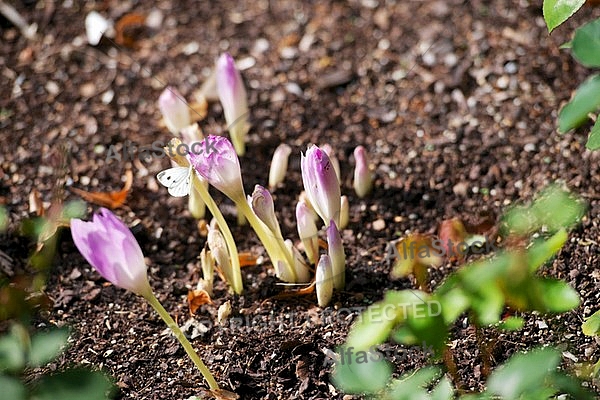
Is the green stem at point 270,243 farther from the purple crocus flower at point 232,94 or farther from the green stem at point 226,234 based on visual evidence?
the purple crocus flower at point 232,94

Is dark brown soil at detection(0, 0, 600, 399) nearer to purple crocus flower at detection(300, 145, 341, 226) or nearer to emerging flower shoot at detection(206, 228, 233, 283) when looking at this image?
emerging flower shoot at detection(206, 228, 233, 283)

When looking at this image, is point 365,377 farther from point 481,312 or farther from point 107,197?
point 107,197

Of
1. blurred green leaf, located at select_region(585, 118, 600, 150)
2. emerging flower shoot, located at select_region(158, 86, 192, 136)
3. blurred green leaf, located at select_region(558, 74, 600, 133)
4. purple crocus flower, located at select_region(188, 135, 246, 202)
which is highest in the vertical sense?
blurred green leaf, located at select_region(558, 74, 600, 133)

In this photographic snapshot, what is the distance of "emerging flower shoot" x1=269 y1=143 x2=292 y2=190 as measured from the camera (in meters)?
2.05

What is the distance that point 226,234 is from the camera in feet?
5.61

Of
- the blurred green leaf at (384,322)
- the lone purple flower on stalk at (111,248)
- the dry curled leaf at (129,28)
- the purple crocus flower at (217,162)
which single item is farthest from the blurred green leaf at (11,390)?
the dry curled leaf at (129,28)

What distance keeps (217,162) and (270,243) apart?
0.26 metres

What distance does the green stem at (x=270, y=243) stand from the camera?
1685 millimetres

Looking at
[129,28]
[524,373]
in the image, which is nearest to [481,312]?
[524,373]

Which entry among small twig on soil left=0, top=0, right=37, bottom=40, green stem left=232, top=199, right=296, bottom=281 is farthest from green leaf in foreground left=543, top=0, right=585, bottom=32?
small twig on soil left=0, top=0, right=37, bottom=40

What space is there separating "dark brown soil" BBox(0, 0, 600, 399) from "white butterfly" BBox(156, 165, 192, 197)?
1.08 ft

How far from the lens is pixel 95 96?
243cm

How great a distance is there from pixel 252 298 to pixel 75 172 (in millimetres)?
631

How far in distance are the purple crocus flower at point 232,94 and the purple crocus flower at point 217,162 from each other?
1.46 feet
